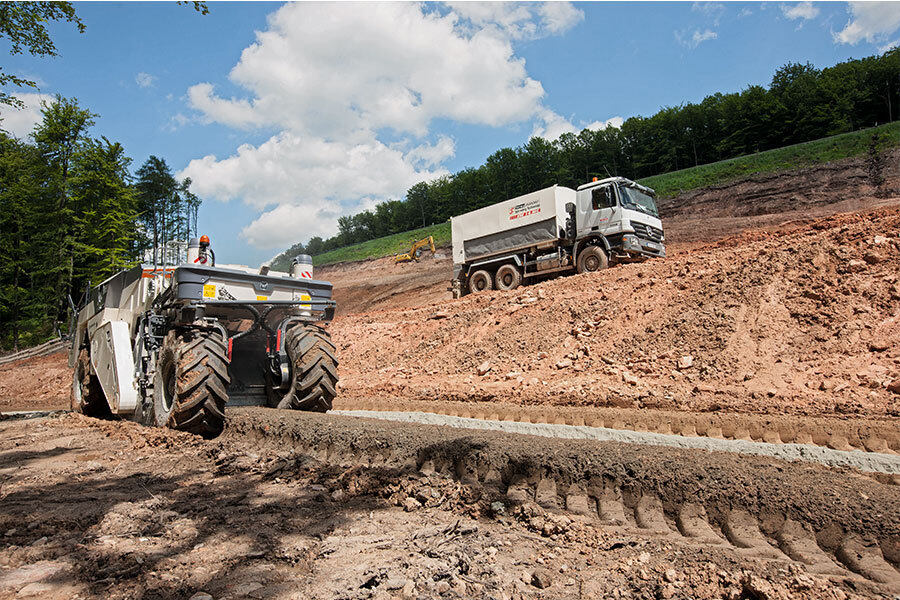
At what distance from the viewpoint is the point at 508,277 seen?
58.3 ft

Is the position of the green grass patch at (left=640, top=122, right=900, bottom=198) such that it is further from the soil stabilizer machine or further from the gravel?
the soil stabilizer machine

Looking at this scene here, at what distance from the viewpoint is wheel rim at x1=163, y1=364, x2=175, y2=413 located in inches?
240

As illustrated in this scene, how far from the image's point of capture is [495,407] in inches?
364

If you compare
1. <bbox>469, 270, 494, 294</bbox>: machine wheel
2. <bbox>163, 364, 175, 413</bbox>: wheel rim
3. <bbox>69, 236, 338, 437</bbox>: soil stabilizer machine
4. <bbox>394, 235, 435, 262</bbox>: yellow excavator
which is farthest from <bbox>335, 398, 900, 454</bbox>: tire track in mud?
<bbox>394, 235, 435, 262</bbox>: yellow excavator

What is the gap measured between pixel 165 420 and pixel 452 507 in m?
4.28

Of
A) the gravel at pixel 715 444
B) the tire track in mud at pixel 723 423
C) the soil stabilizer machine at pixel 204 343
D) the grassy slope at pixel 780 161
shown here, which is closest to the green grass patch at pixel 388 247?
the grassy slope at pixel 780 161

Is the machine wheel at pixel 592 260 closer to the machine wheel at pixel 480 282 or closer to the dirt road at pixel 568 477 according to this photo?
the dirt road at pixel 568 477

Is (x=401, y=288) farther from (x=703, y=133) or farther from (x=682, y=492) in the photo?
(x=703, y=133)

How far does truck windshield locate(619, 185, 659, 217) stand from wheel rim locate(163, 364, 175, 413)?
12604 millimetres

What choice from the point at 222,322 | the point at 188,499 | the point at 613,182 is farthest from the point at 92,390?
the point at 613,182

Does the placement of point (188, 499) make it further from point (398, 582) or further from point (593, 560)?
point (593, 560)

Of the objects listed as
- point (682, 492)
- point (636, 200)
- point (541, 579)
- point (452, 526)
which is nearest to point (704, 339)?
point (682, 492)

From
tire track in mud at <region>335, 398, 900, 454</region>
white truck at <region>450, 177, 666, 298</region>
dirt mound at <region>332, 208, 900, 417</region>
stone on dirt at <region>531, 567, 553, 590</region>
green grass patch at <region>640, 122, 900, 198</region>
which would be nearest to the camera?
stone on dirt at <region>531, 567, 553, 590</region>

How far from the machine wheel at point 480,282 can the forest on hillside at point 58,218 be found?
14.9 meters
